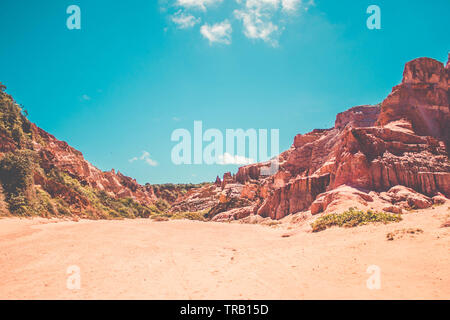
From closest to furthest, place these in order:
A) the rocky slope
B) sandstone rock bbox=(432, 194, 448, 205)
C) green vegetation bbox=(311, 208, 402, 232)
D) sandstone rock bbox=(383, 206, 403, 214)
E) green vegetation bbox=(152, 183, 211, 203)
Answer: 1. green vegetation bbox=(311, 208, 402, 232)
2. sandstone rock bbox=(383, 206, 403, 214)
3. sandstone rock bbox=(432, 194, 448, 205)
4. the rocky slope
5. green vegetation bbox=(152, 183, 211, 203)

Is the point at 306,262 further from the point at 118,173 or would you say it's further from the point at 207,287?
the point at 118,173

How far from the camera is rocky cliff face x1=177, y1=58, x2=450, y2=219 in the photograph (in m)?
24.5

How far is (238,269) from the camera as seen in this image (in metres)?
9.30

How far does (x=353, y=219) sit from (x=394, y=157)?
14.9 meters

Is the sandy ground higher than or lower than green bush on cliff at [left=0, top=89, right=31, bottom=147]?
lower

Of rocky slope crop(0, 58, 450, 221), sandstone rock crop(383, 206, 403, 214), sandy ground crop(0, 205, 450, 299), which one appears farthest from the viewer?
rocky slope crop(0, 58, 450, 221)

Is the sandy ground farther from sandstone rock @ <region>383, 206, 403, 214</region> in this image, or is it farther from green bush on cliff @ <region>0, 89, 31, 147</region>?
green bush on cliff @ <region>0, 89, 31, 147</region>

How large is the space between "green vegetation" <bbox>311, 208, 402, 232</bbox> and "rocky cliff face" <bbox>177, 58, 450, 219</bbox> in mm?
3732

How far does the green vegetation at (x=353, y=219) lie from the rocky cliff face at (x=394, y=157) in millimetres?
3732

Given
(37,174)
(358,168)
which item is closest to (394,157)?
(358,168)

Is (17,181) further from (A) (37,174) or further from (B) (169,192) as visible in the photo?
(B) (169,192)

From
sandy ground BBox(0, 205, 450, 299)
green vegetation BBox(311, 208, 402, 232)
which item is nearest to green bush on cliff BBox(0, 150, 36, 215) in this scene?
sandy ground BBox(0, 205, 450, 299)

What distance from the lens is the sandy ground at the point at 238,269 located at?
6633 mm

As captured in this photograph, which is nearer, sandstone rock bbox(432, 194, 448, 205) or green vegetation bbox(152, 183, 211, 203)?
sandstone rock bbox(432, 194, 448, 205)
